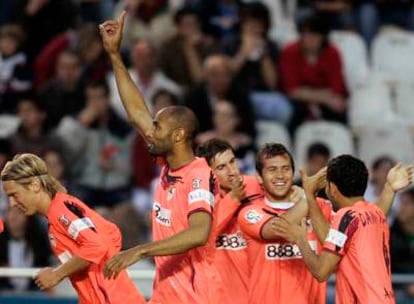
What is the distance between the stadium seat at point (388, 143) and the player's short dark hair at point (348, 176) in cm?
604

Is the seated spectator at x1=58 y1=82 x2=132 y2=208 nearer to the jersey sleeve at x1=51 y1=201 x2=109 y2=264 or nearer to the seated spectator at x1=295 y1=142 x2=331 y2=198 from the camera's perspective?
the seated spectator at x1=295 y1=142 x2=331 y2=198

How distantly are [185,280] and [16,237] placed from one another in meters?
4.66

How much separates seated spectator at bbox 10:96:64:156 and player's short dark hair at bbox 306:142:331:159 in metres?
2.46

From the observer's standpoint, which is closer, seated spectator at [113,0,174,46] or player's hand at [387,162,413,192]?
player's hand at [387,162,413,192]

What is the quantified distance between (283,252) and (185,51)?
20.8 ft

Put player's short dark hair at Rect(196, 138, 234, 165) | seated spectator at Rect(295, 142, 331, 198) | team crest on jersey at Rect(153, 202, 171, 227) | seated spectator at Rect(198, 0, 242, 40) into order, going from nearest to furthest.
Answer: team crest on jersey at Rect(153, 202, 171, 227) → player's short dark hair at Rect(196, 138, 234, 165) → seated spectator at Rect(295, 142, 331, 198) → seated spectator at Rect(198, 0, 242, 40)

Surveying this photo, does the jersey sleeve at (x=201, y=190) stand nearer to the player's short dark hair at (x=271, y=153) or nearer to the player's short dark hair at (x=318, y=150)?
the player's short dark hair at (x=271, y=153)

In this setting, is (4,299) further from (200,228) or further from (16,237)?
(200,228)

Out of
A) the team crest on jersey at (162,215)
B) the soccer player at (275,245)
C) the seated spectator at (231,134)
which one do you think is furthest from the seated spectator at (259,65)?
the team crest on jersey at (162,215)

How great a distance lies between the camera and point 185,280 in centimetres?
982

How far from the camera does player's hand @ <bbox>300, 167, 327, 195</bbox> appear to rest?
973 cm

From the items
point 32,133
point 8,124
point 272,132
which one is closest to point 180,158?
point 272,132

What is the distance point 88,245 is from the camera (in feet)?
31.9

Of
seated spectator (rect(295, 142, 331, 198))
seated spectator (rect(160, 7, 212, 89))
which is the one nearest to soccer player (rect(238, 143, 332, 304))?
seated spectator (rect(295, 142, 331, 198))
